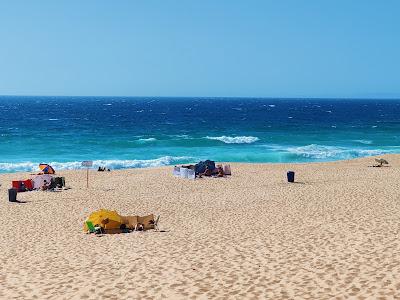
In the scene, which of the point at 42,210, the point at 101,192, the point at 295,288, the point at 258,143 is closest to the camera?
the point at 295,288

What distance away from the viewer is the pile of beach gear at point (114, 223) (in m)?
16.9

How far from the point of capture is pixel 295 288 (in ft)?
33.5

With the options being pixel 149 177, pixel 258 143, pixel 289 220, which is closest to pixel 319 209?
pixel 289 220

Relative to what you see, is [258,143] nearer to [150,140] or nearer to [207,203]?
[150,140]

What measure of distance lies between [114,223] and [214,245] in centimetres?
442

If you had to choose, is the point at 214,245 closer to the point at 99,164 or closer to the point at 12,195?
the point at 12,195

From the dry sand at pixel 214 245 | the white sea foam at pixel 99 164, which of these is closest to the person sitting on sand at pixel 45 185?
the dry sand at pixel 214 245

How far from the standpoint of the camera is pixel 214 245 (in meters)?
14.3

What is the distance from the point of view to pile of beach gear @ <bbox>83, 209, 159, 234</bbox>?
1686 cm

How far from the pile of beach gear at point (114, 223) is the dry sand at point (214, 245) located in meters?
0.57

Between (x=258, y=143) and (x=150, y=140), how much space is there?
14.3 m

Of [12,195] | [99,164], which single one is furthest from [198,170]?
[99,164]

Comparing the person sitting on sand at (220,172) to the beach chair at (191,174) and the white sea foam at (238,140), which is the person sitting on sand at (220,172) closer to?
the beach chair at (191,174)

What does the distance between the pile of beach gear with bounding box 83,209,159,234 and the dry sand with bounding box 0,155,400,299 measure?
1.86ft
